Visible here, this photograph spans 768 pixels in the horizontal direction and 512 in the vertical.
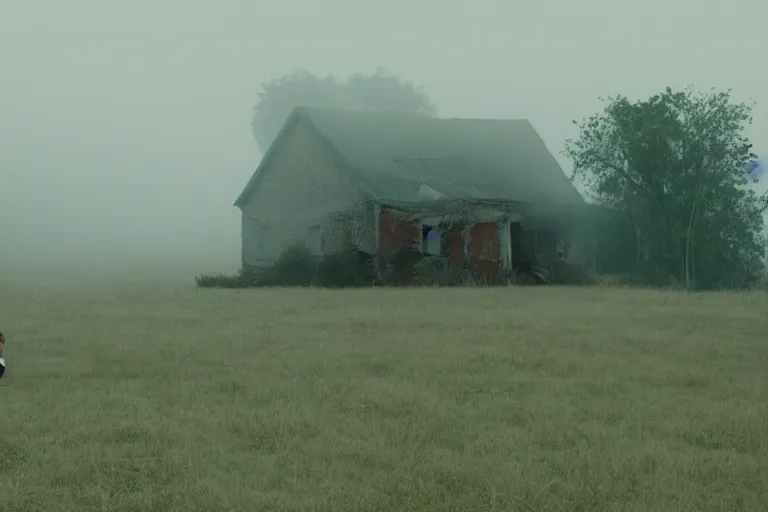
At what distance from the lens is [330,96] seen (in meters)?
76.2

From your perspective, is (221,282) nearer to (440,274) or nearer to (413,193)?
(413,193)

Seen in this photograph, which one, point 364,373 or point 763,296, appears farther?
point 763,296

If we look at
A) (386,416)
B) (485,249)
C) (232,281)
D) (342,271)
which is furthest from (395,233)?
(386,416)

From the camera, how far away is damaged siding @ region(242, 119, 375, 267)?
1315 inches

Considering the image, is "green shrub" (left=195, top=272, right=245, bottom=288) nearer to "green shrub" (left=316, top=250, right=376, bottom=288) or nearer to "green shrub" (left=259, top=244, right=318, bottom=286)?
"green shrub" (left=259, top=244, right=318, bottom=286)

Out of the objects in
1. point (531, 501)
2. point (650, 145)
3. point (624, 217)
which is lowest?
point (531, 501)

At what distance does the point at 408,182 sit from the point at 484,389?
79.1 ft

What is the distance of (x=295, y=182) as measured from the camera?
1451 inches

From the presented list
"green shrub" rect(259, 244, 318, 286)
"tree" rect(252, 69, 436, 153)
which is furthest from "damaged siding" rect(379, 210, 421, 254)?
"tree" rect(252, 69, 436, 153)

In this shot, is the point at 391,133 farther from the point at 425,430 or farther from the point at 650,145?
the point at 425,430

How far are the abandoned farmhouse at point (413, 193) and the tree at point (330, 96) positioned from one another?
35.9m

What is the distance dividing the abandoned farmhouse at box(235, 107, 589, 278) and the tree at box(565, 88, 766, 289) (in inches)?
97.0

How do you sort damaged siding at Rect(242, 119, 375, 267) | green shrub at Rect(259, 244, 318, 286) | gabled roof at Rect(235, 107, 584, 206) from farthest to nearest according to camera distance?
1. gabled roof at Rect(235, 107, 584, 206)
2. damaged siding at Rect(242, 119, 375, 267)
3. green shrub at Rect(259, 244, 318, 286)

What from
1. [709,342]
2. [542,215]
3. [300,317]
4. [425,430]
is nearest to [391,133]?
[542,215]
